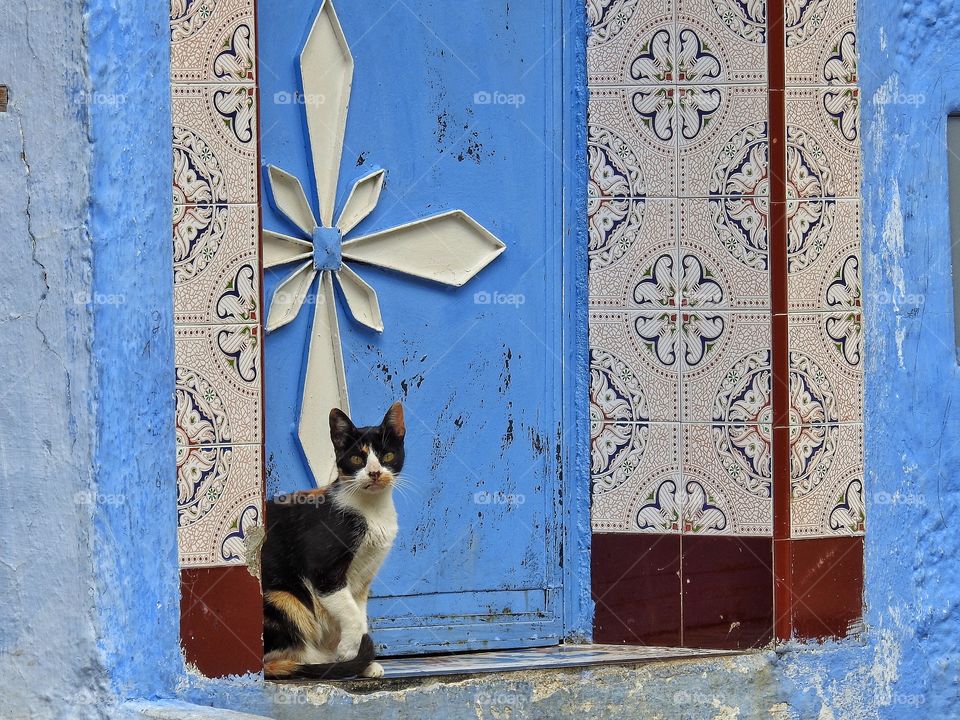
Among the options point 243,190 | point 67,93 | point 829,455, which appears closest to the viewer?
point 67,93

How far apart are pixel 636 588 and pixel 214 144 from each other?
2.03m

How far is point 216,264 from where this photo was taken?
3850mm

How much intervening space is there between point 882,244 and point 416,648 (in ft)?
6.69

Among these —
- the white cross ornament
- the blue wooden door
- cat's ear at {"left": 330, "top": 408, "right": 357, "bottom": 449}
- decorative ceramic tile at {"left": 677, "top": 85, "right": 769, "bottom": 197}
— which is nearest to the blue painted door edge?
the blue wooden door

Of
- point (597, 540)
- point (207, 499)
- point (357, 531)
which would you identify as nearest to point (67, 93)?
point (207, 499)

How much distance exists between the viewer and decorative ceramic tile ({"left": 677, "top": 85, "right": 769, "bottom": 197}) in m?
4.44

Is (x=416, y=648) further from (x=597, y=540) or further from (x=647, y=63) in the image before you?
(x=647, y=63)

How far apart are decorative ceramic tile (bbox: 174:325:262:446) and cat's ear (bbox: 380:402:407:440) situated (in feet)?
1.58

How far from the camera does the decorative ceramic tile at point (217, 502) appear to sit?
3.81m

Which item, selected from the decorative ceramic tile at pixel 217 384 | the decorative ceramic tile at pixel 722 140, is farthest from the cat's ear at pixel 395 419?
the decorative ceramic tile at pixel 722 140

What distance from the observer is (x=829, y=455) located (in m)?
4.36

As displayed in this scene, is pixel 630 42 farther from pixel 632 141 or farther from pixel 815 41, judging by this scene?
pixel 815 41

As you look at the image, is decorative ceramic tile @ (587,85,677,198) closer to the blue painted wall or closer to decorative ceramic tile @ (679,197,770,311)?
decorative ceramic tile @ (679,197,770,311)

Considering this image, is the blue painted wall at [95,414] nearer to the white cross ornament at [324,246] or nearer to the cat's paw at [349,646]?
the cat's paw at [349,646]
